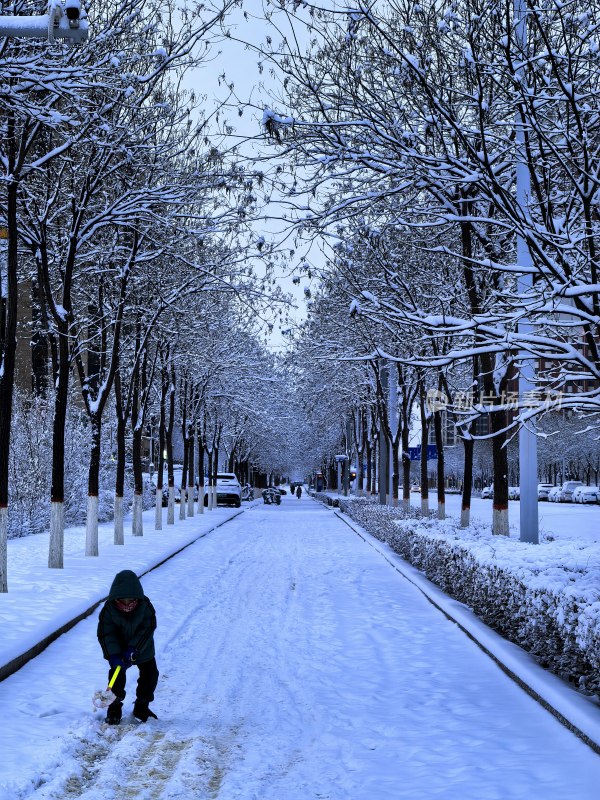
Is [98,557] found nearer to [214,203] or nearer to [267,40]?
[214,203]

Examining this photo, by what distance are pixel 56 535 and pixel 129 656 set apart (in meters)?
9.41

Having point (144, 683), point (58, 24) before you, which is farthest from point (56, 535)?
point (58, 24)

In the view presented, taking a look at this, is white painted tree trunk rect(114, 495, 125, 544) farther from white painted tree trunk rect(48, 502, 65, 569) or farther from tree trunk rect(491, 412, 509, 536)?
tree trunk rect(491, 412, 509, 536)

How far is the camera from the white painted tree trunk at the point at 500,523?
650 inches

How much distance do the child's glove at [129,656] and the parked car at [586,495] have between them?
58.9 metres

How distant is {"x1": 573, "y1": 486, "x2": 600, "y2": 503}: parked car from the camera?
6234 centimetres

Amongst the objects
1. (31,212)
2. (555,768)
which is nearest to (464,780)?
(555,768)

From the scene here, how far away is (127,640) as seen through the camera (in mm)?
7008

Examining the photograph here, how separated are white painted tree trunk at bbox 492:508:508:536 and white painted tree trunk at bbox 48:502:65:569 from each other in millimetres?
7397

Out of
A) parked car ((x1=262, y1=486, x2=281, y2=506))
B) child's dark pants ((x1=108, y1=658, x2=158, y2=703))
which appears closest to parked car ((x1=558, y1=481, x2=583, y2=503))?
parked car ((x1=262, y1=486, x2=281, y2=506))

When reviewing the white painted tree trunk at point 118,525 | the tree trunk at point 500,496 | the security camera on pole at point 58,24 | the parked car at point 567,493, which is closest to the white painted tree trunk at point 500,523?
the tree trunk at point 500,496

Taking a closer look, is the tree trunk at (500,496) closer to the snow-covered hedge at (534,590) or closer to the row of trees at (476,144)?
the snow-covered hedge at (534,590)

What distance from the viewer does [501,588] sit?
10180mm

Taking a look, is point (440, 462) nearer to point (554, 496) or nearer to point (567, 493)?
point (567, 493)
